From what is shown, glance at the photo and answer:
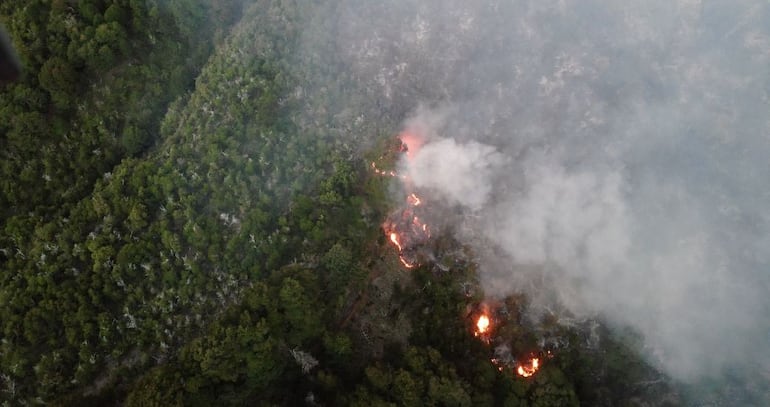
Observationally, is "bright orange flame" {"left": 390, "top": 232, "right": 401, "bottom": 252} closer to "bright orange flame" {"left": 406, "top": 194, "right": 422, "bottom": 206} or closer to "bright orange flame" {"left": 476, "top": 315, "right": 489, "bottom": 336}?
"bright orange flame" {"left": 406, "top": 194, "right": 422, "bottom": 206}

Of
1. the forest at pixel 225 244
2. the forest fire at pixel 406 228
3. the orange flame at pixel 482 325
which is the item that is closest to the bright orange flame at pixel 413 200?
the forest fire at pixel 406 228

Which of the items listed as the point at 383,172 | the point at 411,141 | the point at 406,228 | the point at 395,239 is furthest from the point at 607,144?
the point at 395,239

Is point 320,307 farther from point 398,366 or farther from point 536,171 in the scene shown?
point 536,171

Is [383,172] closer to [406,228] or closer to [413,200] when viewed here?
[413,200]

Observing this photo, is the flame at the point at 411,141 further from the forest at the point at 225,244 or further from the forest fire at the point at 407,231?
the forest fire at the point at 407,231

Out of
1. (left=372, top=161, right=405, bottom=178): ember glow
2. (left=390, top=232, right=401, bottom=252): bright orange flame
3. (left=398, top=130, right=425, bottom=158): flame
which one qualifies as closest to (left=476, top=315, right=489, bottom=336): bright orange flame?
(left=390, top=232, right=401, bottom=252): bright orange flame
